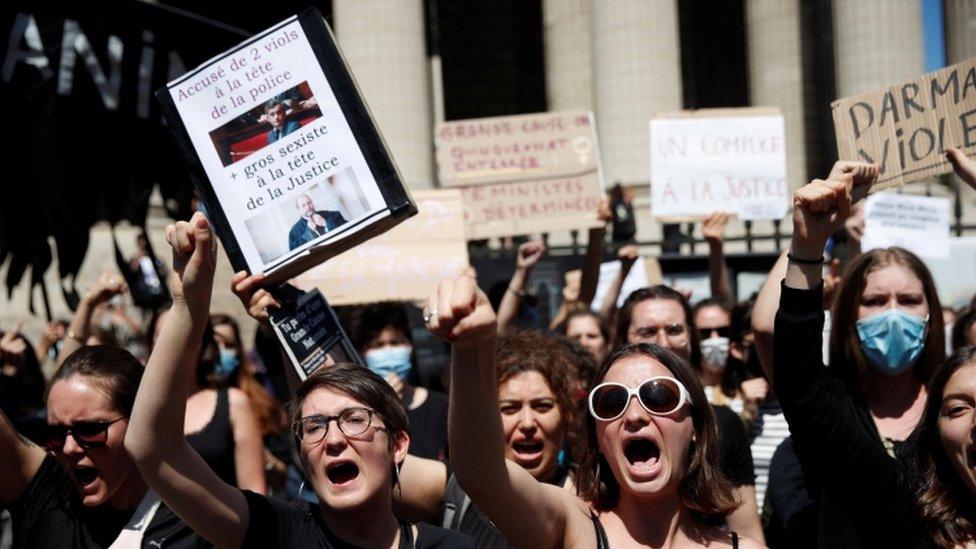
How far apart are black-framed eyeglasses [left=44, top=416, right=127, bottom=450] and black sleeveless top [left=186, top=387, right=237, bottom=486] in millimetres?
1175

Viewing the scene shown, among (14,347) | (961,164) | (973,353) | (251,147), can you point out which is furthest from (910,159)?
(14,347)

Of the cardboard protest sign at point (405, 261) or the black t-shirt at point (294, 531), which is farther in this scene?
the cardboard protest sign at point (405, 261)

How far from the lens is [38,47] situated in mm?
6199

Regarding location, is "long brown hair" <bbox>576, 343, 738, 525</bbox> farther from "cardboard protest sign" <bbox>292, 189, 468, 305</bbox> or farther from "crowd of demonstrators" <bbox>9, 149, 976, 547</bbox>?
"cardboard protest sign" <bbox>292, 189, 468, 305</bbox>

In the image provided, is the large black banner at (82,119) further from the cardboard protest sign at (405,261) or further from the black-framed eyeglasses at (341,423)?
the black-framed eyeglasses at (341,423)

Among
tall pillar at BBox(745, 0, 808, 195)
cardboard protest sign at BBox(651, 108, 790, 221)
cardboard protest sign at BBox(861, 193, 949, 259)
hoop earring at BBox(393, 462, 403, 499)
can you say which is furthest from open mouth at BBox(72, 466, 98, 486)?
tall pillar at BBox(745, 0, 808, 195)

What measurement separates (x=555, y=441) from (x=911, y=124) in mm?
1883

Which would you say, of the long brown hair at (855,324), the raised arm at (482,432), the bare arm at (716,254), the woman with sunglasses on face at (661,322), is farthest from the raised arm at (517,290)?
the raised arm at (482,432)

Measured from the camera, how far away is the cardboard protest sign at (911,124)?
4719 mm

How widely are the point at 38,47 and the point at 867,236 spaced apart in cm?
566

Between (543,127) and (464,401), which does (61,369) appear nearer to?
(464,401)

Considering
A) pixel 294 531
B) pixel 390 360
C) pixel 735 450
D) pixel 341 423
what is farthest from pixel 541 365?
pixel 390 360

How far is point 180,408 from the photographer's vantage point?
123 inches

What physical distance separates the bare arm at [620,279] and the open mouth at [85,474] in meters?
4.24
